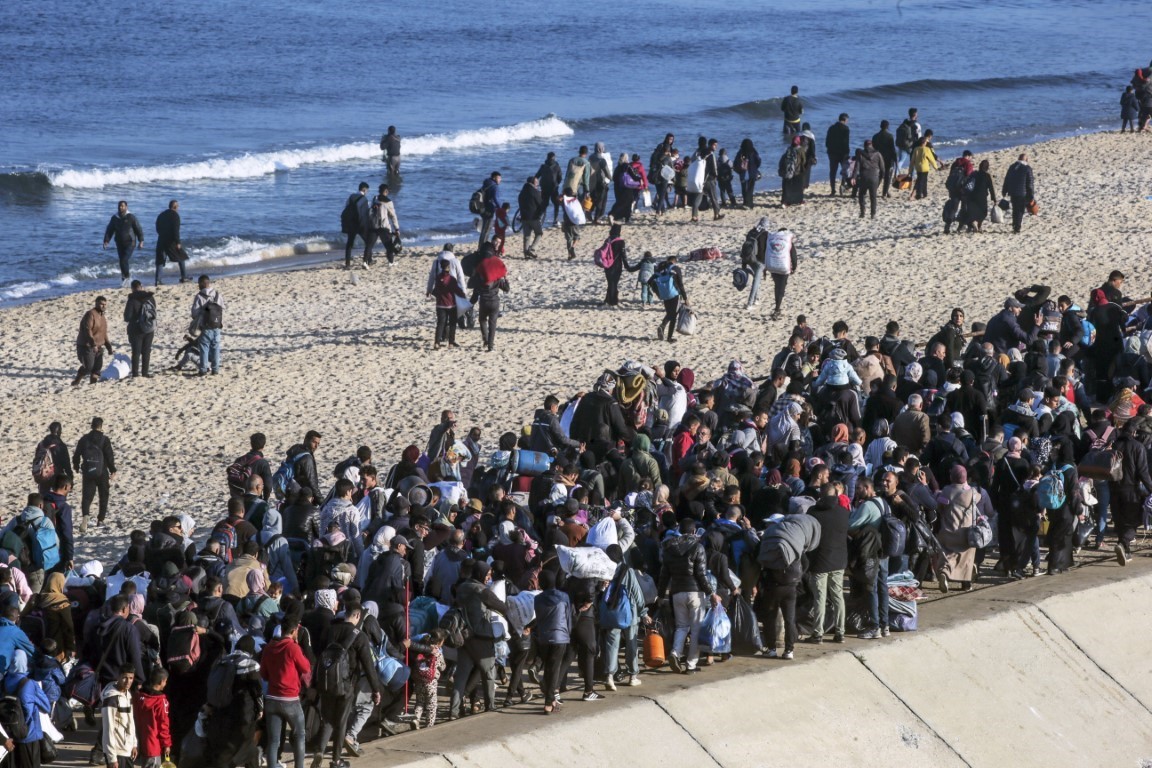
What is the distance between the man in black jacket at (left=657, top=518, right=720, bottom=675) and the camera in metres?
10.5

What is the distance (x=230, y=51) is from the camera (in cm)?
6369

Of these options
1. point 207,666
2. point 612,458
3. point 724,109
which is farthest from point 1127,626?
point 724,109

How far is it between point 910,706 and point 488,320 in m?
10.6

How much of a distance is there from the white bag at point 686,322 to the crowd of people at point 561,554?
576 cm

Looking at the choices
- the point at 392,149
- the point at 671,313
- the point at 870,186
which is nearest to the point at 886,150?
the point at 870,186

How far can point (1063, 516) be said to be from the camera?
1234 cm

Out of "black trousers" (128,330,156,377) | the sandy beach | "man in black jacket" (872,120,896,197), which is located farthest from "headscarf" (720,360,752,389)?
"man in black jacket" (872,120,896,197)

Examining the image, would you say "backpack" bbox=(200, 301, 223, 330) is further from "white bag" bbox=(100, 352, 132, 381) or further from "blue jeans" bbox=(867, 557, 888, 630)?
"blue jeans" bbox=(867, 557, 888, 630)

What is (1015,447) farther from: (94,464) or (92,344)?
(92,344)

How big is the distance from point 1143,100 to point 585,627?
28936 millimetres

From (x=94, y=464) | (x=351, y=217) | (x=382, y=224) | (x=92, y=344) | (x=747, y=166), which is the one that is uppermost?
(x=747, y=166)

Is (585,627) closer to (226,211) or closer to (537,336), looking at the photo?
(537,336)

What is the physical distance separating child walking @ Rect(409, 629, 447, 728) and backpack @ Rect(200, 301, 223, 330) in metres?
9.91

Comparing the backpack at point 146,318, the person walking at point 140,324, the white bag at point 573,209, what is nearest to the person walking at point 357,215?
the white bag at point 573,209
